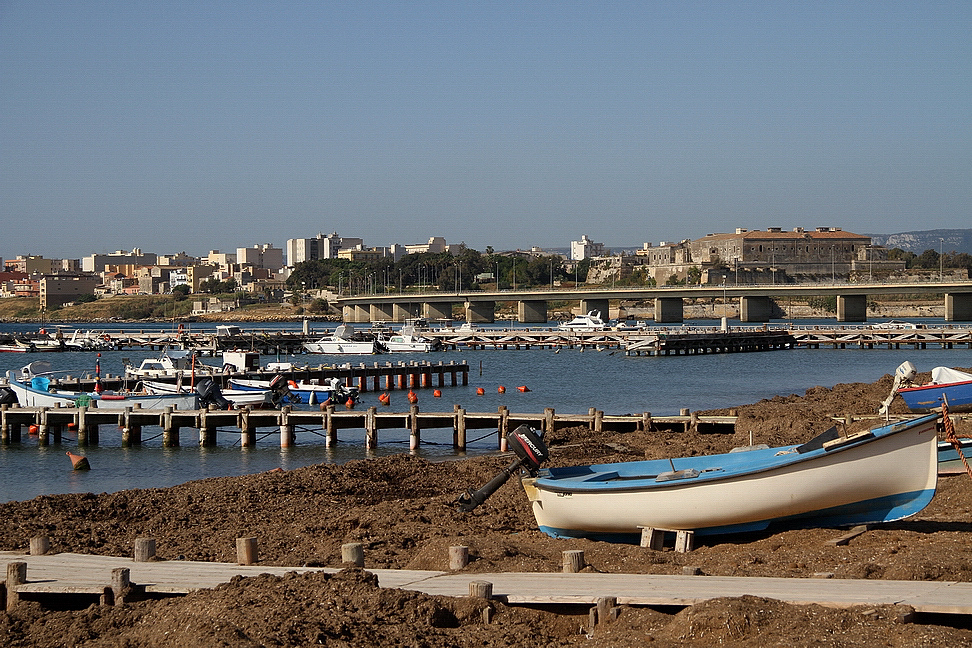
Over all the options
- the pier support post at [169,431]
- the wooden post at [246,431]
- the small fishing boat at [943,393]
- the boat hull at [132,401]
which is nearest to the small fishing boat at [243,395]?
the boat hull at [132,401]

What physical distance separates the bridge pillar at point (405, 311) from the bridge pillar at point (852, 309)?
195 feet

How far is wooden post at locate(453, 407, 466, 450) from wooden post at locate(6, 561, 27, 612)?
20.6m

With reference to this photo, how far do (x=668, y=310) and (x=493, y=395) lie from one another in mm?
100586

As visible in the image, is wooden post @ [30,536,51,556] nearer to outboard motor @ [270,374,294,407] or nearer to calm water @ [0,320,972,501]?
calm water @ [0,320,972,501]

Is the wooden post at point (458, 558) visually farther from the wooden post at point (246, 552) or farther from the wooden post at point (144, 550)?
the wooden post at point (144, 550)

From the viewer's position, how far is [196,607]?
10227 millimetres

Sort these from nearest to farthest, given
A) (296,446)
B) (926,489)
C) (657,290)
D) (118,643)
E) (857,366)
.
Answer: (118,643), (926,489), (296,446), (857,366), (657,290)

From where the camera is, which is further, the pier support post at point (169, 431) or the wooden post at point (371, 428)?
the pier support post at point (169, 431)

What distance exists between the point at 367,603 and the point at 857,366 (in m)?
70.4

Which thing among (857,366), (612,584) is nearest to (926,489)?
(612,584)

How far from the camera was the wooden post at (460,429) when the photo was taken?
1262 inches

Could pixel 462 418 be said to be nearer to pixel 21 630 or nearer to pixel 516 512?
pixel 516 512

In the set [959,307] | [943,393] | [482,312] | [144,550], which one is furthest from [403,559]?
[482,312]

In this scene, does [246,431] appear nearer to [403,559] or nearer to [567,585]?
[403,559]
